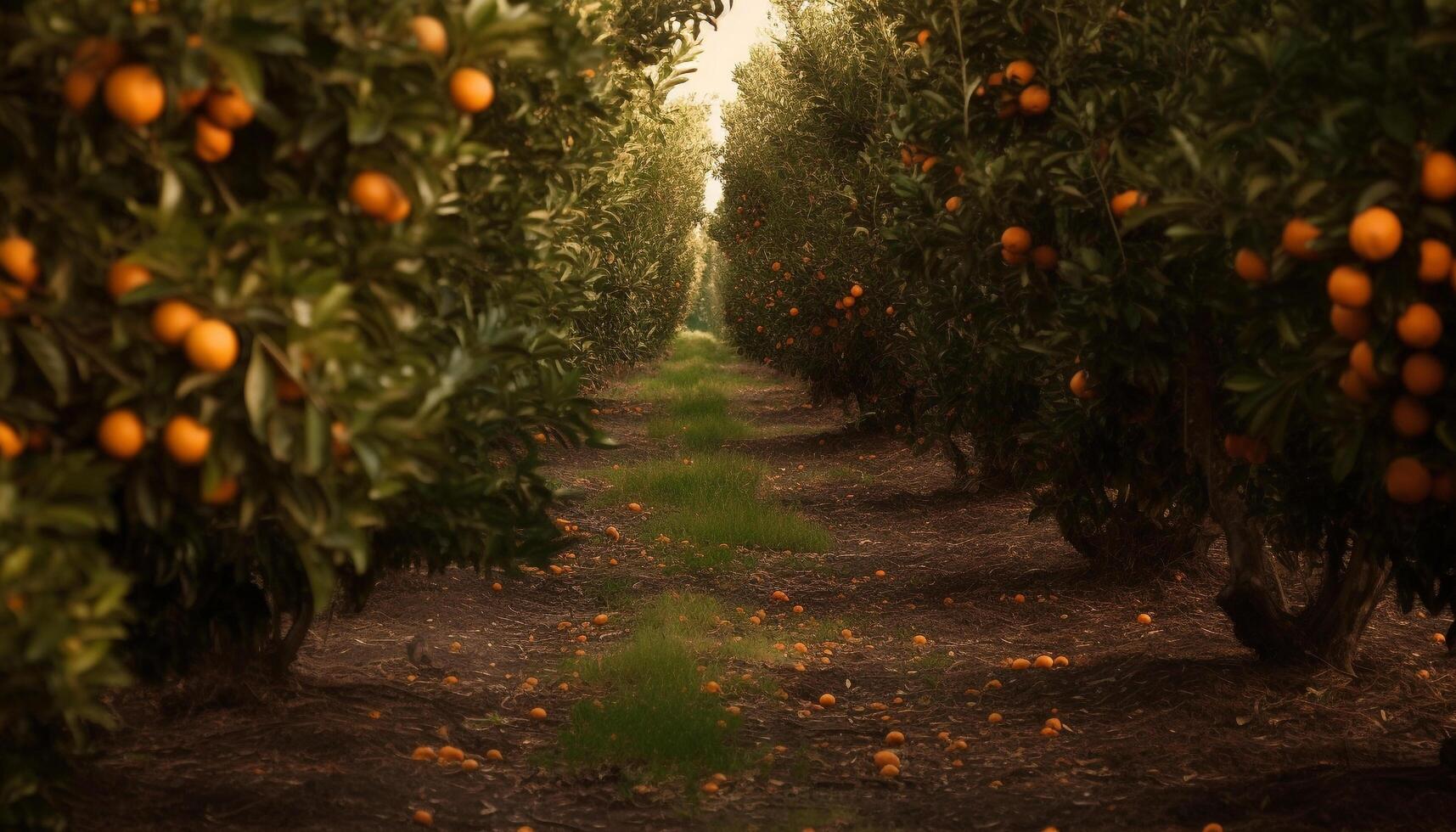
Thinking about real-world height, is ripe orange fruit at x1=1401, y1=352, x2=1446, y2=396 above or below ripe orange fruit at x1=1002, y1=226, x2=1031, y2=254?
below

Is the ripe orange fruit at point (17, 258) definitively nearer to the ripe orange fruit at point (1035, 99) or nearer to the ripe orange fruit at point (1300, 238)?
the ripe orange fruit at point (1300, 238)

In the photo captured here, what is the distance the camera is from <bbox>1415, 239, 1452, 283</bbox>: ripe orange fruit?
8.62 feet

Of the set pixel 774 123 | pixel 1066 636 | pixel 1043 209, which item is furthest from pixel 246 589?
pixel 774 123

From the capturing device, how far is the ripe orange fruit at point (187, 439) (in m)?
2.42

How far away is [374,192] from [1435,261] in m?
2.33

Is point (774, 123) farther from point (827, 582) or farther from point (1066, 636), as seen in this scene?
point (1066, 636)

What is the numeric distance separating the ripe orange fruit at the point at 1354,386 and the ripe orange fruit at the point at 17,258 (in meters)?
2.89

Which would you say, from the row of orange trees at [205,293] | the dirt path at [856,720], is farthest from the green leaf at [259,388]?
the dirt path at [856,720]

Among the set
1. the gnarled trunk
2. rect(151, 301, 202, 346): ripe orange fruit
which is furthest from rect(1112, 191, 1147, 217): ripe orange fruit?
rect(151, 301, 202, 346): ripe orange fruit

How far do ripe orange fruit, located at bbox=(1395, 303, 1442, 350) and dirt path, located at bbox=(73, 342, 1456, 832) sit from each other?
1.86 m

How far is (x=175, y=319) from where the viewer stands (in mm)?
2375

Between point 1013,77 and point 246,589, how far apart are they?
3.28 m

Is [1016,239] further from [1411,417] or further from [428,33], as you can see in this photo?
[428,33]

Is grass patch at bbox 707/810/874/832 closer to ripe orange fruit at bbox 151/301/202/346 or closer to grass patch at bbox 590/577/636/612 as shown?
ripe orange fruit at bbox 151/301/202/346
